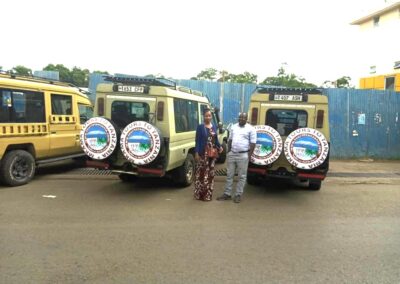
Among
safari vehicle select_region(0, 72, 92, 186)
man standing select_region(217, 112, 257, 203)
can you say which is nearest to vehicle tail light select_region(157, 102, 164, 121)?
man standing select_region(217, 112, 257, 203)

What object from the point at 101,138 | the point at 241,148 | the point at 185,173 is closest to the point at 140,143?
the point at 101,138

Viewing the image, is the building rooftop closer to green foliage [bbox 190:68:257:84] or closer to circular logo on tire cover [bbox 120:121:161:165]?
green foliage [bbox 190:68:257:84]

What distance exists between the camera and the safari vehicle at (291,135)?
24.0ft

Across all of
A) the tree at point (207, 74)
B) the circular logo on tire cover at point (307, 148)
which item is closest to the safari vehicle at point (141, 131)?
the circular logo on tire cover at point (307, 148)

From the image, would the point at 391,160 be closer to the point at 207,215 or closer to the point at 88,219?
the point at 207,215

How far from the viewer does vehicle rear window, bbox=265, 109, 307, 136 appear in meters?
8.20

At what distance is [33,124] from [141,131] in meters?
2.91

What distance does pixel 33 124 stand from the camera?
330 inches

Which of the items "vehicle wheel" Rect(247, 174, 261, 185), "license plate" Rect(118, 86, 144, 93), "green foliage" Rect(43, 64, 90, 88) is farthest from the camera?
"green foliage" Rect(43, 64, 90, 88)

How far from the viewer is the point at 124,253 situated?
175 inches

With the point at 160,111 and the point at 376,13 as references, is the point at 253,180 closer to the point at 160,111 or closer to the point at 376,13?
the point at 160,111

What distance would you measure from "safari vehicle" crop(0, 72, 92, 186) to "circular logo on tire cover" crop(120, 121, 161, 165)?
2531 mm

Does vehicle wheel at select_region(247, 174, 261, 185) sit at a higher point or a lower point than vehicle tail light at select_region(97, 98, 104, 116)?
lower

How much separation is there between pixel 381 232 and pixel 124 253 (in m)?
3.61
